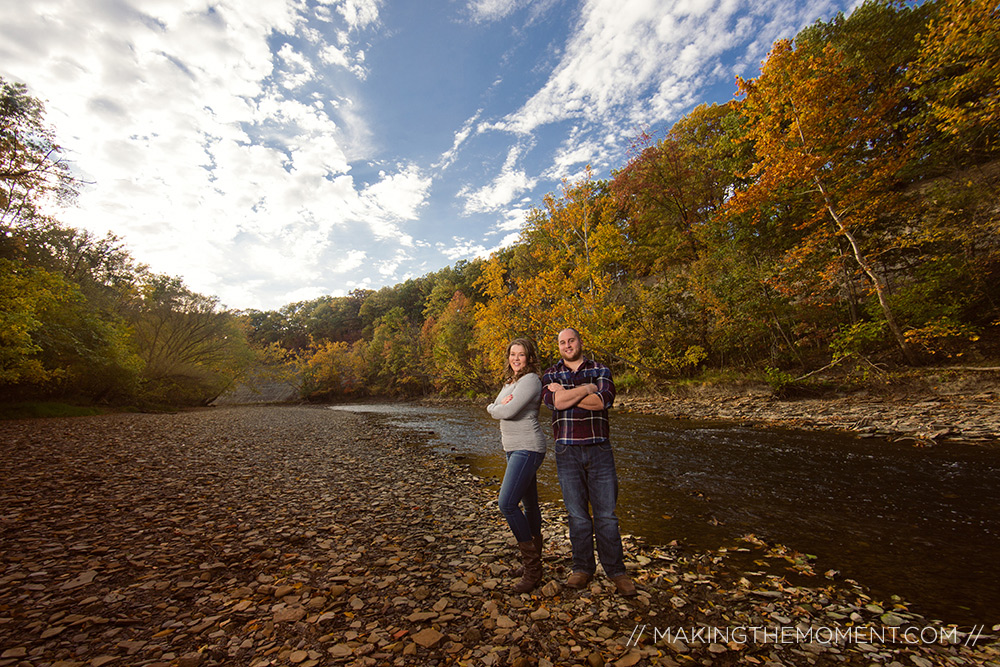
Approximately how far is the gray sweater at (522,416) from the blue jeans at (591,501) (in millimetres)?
299

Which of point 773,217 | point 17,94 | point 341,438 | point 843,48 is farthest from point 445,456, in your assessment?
point 843,48

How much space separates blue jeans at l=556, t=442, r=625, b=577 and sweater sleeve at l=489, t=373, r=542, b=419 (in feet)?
1.98

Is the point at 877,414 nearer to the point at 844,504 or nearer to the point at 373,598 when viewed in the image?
the point at 844,504

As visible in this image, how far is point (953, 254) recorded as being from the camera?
43.5ft

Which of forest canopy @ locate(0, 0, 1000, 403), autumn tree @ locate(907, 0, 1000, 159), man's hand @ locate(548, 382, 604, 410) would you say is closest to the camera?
man's hand @ locate(548, 382, 604, 410)

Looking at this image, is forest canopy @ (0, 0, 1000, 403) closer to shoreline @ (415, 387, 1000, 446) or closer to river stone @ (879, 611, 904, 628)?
shoreline @ (415, 387, 1000, 446)

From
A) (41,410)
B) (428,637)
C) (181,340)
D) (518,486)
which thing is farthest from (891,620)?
(181,340)

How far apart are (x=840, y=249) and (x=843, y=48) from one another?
11491 mm

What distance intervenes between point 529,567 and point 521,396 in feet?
6.41

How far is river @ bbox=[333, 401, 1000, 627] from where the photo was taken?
432 cm

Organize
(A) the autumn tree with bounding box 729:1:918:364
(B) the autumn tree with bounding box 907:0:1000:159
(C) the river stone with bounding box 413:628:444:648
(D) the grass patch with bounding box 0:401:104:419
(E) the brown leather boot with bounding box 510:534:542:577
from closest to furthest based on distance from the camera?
(C) the river stone with bounding box 413:628:444:648
(E) the brown leather boot with bounding box 510:534:542:577
(B) the autumn tree with bounding box 907:0:1000:159
(A) the autumn tree with bounding box 729:1:918:364
(D) the grass patch with bounding box 0:401:104:419

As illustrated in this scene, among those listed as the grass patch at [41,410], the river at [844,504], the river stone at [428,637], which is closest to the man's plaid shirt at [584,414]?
the river stone at [428,637]

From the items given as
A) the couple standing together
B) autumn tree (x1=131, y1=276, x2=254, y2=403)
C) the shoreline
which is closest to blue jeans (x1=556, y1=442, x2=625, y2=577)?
the couple standing together

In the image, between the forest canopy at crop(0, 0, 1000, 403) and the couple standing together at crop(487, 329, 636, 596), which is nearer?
the couple standing together at crop(487, 329, 636, 596)
